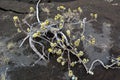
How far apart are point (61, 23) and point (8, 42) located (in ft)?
1.85

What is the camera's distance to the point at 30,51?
2.98 metres

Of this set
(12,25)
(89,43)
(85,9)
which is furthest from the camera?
(85,9)

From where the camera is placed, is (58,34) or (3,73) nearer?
(3,73)

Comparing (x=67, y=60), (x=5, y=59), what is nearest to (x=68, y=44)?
(x=67, y=60)

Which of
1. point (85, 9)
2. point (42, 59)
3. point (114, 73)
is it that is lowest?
point (114, 73)

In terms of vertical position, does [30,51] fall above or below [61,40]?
below

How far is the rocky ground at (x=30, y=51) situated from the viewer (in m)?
2.84

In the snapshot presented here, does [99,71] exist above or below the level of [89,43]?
below

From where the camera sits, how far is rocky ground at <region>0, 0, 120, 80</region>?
284 cm

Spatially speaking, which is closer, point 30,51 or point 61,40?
point 61,40

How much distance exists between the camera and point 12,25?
326 centimetres

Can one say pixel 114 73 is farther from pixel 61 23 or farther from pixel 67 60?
pixel 61 23

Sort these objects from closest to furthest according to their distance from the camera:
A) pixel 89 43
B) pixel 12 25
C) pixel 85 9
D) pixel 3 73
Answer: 1. pixel 3 73
2. pixel 89 43
3. pixel 12 25
4. pixel 85 9

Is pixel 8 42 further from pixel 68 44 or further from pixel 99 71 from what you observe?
pixel 99 71
